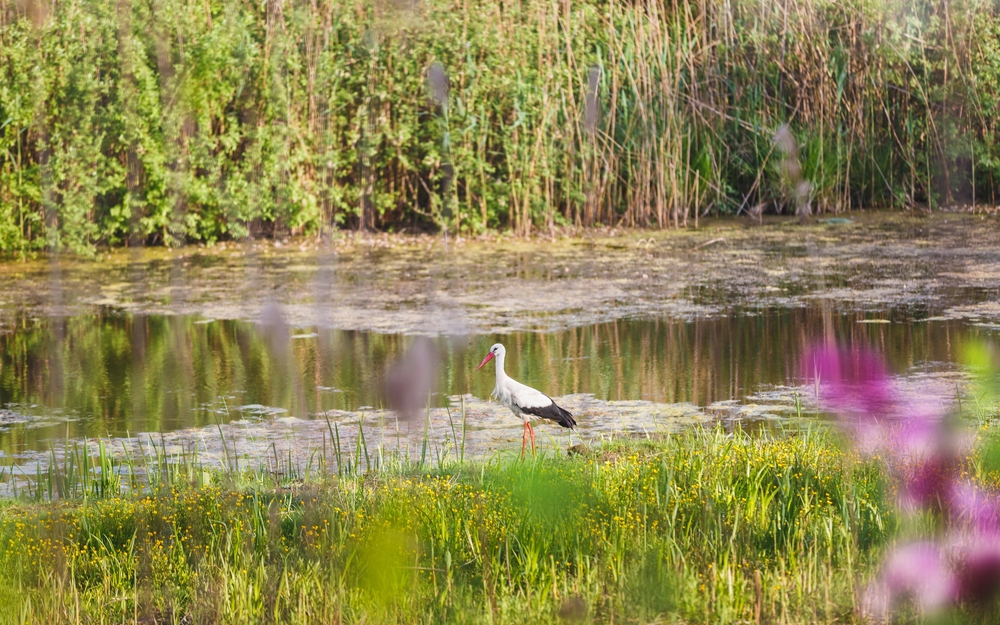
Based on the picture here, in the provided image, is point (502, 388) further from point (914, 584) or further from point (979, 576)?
point (979, 576)

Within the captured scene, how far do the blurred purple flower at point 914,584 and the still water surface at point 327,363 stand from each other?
3.22 m

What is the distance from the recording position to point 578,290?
1068cm

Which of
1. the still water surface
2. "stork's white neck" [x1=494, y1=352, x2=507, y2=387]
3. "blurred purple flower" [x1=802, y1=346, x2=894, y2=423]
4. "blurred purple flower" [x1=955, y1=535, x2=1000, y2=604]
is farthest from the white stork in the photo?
"blurred purple flower" [x1=955, y1=535, x2=1000, y2=604]

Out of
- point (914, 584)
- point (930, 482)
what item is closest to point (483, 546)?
point (914, 584)

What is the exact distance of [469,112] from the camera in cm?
1331

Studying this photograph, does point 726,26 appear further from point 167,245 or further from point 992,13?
point 167,245

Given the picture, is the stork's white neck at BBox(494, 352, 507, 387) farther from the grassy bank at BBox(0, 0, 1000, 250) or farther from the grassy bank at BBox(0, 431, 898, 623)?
the grassy bank at BBox(0, 0, 1000, 250)

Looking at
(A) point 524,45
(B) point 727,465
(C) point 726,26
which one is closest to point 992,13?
(C) point 726,26

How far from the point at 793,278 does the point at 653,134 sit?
10.4 feet

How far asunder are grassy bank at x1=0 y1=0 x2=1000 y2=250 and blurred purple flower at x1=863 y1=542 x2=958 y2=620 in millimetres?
9755

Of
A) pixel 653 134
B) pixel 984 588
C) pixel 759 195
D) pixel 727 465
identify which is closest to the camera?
pixel 984 588

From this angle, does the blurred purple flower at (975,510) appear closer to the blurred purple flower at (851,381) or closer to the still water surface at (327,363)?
the blurred purple flower at (851,381)

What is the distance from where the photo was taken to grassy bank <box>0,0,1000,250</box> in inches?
493

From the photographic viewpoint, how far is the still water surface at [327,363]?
7.34 meters
